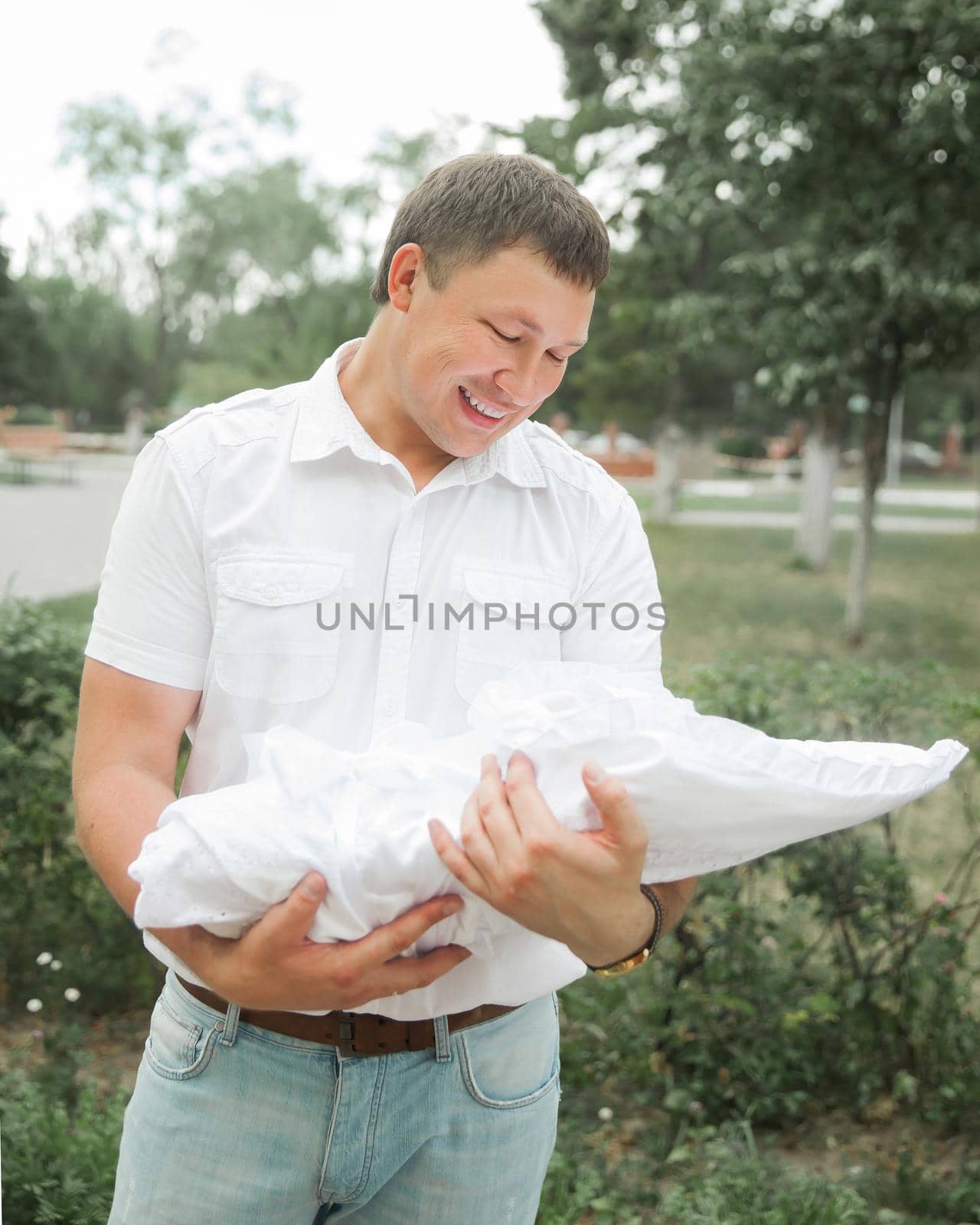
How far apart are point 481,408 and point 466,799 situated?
1.61 feet

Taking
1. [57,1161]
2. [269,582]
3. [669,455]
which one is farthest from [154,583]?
[669,455]

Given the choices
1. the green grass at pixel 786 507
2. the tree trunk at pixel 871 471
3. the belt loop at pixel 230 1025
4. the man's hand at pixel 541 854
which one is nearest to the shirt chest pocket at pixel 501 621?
the man's hand at pixel 541 854

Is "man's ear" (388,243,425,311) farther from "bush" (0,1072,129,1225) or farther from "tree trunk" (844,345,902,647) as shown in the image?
"tree trunk" (844,345,902,647)

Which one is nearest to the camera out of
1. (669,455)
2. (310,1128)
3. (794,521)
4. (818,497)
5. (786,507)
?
(310,1128)

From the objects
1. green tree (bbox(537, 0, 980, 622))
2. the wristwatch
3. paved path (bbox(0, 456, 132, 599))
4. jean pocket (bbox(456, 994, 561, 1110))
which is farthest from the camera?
paved path (bbox(0, 456, 132, 599))

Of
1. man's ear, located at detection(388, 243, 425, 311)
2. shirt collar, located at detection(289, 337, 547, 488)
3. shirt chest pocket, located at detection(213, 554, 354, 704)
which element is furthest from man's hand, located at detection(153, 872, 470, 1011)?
man's ear, located at detection(388, 243, 425, 311)

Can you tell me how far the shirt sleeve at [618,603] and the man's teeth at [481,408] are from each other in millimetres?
210

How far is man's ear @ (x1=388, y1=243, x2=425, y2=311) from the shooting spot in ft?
4.56

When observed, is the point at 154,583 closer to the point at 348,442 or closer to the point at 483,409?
the point at 348,442

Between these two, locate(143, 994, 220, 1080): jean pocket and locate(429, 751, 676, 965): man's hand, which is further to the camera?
locate(143, 994, 220, 1080): jean pocket

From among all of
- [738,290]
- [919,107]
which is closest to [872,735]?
[919,107]

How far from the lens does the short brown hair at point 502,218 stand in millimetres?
1311

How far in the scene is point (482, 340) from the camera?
1.35m

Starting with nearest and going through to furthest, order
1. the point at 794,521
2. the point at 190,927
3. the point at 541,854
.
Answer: the point at 541,854 → the point at 190,927 → the point at 794,521
